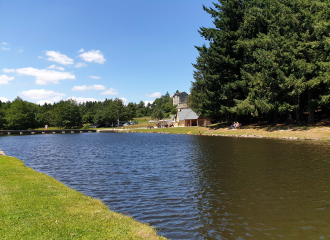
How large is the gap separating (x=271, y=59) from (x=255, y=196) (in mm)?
31494

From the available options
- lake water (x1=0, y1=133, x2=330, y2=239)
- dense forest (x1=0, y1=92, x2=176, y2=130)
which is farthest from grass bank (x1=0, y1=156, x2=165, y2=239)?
dense forest (x1=0, y1=92, x2=176, y2=130)

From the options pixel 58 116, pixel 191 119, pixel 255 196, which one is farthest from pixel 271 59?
pixel 58 116

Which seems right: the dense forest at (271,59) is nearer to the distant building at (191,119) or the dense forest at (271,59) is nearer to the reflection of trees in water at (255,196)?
the distant building at (191,119)

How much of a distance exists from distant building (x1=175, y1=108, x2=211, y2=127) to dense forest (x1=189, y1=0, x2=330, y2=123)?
19.3m

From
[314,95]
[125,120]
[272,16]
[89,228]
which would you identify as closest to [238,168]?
[89,228]

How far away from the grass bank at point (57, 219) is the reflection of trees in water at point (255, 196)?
92.7 inches

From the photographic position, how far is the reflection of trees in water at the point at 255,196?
22.7 ft

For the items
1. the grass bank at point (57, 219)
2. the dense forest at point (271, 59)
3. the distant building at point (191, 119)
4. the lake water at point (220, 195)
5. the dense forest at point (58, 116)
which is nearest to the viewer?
the grass bank at point (57, 219)

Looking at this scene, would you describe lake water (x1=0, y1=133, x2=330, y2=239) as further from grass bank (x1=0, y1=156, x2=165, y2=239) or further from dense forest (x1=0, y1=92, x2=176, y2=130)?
dense forest (x1=0, y1=92, x2=176, y2=130)

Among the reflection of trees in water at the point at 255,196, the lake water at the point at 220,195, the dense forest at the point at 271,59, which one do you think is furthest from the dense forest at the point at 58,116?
the reflection of trees in water at the point at 255,196

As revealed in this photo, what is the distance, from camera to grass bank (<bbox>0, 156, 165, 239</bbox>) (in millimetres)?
5430

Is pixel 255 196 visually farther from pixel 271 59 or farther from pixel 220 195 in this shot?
pixel 271 59

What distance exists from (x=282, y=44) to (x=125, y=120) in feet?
334

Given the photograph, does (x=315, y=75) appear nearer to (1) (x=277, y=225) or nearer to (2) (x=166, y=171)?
(2) (x=166, y=171)
